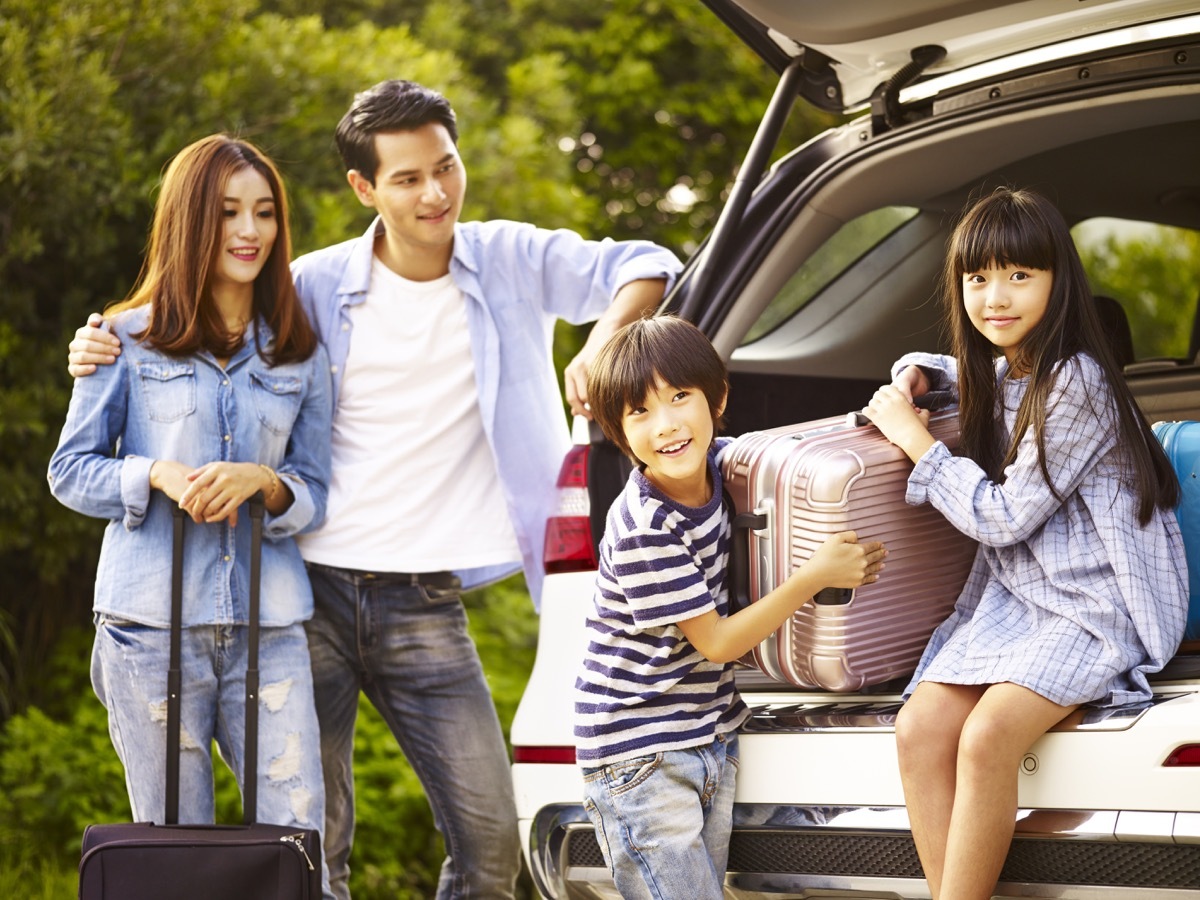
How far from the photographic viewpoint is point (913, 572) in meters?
2.36

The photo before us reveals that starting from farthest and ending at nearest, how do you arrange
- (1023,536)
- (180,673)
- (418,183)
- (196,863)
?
(418,183) < (180,673) < (196,863) < (1023,536)

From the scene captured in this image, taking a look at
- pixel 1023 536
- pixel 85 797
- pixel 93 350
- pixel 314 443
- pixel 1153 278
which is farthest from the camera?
pixel 1153 278

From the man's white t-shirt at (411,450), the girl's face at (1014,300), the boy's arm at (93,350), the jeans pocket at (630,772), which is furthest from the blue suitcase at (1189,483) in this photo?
the boy's arm at (93,350)

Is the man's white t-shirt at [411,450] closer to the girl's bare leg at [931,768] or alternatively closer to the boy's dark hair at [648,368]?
the boy's dark hair at [648,368]

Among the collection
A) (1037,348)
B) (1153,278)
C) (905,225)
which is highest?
(1153,278)

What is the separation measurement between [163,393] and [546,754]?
0.99 metres

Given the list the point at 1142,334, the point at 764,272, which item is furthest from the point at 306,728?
the point at 1142,334

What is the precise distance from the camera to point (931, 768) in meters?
2.11

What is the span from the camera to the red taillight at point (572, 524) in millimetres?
2734

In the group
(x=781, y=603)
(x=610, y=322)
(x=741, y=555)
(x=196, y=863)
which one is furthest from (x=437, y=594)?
(x=781, y=603)

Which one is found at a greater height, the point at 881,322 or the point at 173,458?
the point at 881,322

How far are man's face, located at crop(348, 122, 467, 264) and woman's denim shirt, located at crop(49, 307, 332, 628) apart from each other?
41 cm

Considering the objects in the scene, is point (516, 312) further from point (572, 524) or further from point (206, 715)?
point (206, 715)

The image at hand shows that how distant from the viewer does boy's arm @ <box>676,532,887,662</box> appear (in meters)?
2.21
